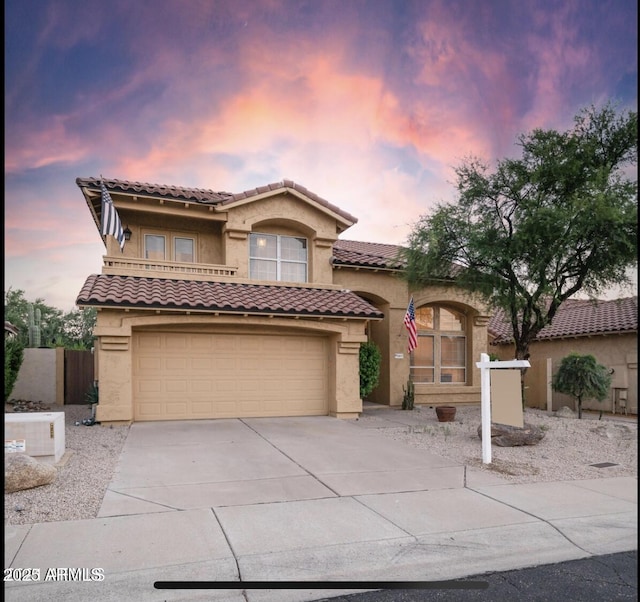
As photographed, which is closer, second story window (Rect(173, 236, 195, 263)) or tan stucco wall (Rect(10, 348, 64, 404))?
second story window (Rect(173, 236, 195, 263))

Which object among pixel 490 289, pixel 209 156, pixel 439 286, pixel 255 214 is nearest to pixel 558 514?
pixel 209 156

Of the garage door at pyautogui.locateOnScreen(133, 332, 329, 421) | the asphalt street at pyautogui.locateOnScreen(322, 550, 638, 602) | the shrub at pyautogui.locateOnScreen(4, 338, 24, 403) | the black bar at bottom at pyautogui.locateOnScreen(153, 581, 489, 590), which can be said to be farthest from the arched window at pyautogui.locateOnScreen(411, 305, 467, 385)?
the black bar at bottom at pyautogui.locateOnScreen(153, 581, 489, 590)

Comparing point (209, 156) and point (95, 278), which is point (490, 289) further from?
point (95, 278)

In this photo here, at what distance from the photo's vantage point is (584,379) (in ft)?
49.5

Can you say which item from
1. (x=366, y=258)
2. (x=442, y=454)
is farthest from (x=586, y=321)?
(x=442, y=454)

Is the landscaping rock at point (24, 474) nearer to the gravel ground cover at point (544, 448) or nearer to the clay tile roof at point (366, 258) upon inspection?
the gravel ground cover at point (544, 448)

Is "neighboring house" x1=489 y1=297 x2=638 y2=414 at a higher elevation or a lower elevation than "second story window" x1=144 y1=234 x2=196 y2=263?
lower

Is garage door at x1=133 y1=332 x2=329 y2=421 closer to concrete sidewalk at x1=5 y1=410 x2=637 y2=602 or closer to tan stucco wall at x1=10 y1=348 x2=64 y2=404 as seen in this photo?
concrete sidewalk at x1=5 y1=410 x2=637 y2=602

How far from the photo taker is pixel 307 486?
287 inches

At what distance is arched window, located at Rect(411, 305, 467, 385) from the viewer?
1912 cm

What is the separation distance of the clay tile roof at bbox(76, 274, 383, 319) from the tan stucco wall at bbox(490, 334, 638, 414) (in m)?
7.28

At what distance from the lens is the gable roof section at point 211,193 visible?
13883mm

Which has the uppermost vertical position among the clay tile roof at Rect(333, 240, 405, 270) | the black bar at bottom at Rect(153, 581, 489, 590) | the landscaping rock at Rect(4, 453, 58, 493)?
the clay tile roof at Rect(333, 240, 405, 270)

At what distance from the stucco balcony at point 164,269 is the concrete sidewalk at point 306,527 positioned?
20.8 ft
